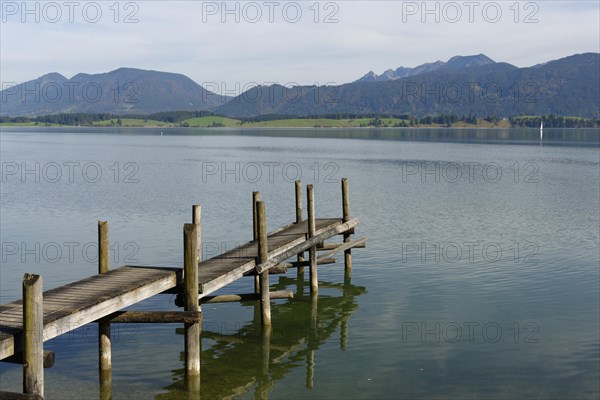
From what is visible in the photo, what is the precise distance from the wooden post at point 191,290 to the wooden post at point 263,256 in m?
4.17

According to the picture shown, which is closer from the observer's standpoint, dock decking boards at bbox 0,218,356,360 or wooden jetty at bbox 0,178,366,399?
wooden jetty at bbox 0,178,366,399

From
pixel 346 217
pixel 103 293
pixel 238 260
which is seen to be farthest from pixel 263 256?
pixel 346 217

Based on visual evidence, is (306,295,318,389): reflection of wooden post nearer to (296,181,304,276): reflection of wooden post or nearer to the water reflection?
the water reflection

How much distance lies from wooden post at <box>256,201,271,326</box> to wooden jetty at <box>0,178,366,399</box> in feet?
0.10

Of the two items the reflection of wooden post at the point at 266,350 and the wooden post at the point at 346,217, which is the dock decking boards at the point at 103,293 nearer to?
the reflection of wooden post at the point at 266,350

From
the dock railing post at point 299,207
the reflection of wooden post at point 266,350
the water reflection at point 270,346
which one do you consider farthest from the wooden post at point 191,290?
the dock railing post at point 299,207

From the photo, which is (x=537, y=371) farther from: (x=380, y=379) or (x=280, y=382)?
(x=280, y=382)

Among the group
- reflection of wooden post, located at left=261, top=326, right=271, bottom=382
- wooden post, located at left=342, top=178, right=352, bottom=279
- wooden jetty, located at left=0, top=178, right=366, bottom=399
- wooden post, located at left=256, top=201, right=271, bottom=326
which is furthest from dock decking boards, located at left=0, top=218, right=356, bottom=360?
wooden post, located at left=342, top=178, right=352, bottom=279

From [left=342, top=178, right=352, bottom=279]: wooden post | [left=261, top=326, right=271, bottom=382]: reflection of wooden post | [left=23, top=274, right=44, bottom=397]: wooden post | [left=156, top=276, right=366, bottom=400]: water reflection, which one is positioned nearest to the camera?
[left=23, top=274, right=44, bottom=397]: wooden post

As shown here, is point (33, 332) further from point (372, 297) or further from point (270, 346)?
point (372, 297)

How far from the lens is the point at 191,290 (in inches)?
704

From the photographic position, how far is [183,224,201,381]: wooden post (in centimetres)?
A: 1758

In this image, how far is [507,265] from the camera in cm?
3178

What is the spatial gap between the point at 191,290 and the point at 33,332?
4.88 m
